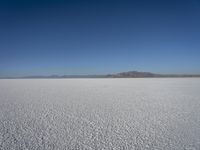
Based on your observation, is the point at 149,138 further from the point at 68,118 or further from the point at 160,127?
the point at 68,118

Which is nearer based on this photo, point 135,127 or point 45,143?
point 45,143

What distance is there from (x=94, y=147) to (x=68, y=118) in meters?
1.27

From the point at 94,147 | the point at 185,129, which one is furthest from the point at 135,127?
the point at 94,147

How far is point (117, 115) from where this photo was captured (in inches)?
128

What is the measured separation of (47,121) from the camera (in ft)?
9.25

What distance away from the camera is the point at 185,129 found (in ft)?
7.83

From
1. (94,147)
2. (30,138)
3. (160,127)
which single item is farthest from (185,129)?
(30,138)

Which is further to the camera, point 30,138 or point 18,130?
point 18,130

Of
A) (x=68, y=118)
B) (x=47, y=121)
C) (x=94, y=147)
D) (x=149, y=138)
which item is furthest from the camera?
(x=68, y=118)

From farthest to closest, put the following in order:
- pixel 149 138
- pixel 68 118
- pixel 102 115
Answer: pixel 102 115 < pixel 68 118 < pixel 149 138

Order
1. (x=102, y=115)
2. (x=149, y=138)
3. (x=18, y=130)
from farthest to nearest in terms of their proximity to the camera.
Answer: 1. (x=102, y=115)
2. (x=18, y=130)
3. (x=149, y=138)

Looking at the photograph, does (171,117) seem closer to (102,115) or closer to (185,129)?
(185,129)

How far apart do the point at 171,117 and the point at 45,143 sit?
2.24 metres

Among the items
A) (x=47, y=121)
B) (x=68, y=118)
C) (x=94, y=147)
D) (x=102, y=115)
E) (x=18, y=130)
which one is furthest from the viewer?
(x=102, y=115)
